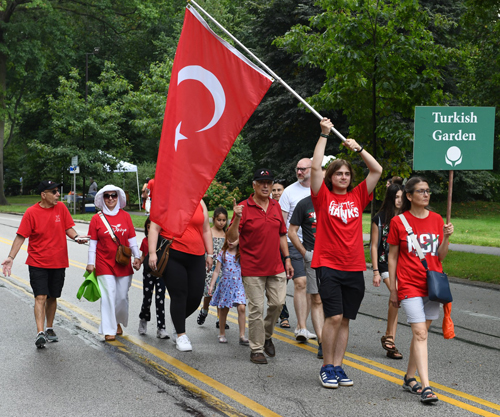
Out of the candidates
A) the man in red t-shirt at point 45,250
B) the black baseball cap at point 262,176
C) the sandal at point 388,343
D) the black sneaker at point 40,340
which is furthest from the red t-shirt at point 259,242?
the black sneaker at point 40,340

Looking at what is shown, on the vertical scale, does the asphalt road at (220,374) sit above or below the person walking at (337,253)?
below

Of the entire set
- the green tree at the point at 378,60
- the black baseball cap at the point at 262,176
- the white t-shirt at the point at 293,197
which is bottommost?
the white t-shirt at the point at 293,197

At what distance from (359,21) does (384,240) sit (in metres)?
8.97

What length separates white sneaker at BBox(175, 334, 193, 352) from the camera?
6872 mm

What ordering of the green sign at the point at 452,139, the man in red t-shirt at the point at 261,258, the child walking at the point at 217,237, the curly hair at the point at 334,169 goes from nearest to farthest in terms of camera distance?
the curly hair at the point at 334,169 < the man in red t-shirt at the point at 261,258 < the green sign at the point at 452,139 < the child walking at the point at 217,237

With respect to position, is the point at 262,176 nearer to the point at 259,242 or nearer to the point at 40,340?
the point at 259,242

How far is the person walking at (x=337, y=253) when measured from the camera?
221 inches

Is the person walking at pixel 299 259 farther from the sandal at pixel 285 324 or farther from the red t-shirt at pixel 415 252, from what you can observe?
the red t-shirt at pixel 415 252

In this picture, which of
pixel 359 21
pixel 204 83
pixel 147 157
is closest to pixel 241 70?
pixel 204 83

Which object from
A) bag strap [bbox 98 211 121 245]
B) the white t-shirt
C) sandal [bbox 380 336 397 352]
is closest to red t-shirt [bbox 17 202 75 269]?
bag strap [bbox 98 211 121 245]

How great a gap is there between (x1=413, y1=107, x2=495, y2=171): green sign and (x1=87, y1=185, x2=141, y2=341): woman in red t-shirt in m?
3.52

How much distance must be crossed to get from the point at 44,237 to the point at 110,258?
759 mm

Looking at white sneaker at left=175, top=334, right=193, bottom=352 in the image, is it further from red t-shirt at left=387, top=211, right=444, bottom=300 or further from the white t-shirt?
red t-shirt at left=387, top=211, right=444, bottom=300

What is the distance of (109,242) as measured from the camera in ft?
24.4
